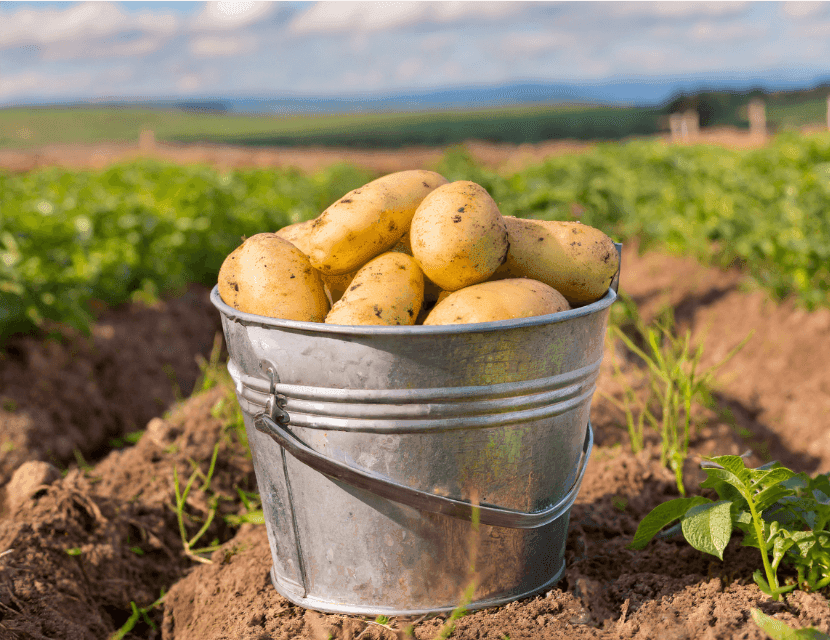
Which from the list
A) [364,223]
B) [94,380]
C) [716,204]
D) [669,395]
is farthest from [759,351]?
[94,380]

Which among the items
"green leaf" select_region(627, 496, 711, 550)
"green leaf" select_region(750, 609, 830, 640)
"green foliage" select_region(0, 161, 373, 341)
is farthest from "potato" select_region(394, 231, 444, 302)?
"green foliage" select_region(0, 161, 373, 341)

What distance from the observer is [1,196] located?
23.6 feet

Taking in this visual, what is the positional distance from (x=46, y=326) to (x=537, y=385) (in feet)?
11.8

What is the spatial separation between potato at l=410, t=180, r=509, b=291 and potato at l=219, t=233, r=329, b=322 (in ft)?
0.93

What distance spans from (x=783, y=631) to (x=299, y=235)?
148 cm

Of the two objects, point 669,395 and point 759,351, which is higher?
point 669,395

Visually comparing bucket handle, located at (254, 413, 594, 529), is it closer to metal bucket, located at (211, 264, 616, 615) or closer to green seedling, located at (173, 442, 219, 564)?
metal bucket, located at (211, 264, 616, 615)

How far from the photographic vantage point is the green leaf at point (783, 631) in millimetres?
1506

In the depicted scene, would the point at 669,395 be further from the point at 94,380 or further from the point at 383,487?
the point at 94,380

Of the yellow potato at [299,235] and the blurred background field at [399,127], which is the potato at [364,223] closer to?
the yellow potato at [299,235]

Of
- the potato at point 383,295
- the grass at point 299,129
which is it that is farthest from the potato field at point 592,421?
the grass at point 299,129

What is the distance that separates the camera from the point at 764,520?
2.00 m

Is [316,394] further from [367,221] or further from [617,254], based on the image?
[617,254]

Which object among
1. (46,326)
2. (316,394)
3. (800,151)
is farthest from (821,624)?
(800,151)
